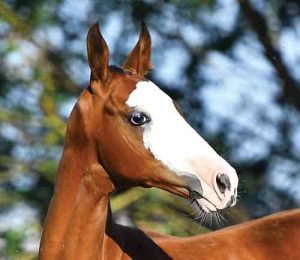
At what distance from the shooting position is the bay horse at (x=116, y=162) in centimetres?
382

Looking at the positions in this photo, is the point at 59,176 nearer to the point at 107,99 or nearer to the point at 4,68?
the point at 107,99

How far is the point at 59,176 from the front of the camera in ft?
13.4

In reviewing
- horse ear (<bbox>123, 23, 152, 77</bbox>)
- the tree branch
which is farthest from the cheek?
the tree branch

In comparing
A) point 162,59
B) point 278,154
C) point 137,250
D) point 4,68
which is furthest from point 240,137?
point 137,250

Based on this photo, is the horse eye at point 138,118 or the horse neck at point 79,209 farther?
the horse neck at point 79,209

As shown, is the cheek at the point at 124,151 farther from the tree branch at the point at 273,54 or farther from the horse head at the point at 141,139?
the tree branch at the point at 273,54

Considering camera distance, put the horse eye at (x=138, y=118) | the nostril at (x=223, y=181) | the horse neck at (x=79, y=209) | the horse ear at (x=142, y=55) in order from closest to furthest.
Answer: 1. the nostril at (x=223, y=181)
2. the horse eye at (x=138, y=118)
3. the horse neck at (x=79, y=209)
4. the horse ear at (x=142, y=55)

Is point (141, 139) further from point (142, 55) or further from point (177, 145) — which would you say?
point (142, 55)

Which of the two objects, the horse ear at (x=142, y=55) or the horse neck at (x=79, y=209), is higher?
the horse ear at (x=142, y=55)

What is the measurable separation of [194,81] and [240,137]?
60cm

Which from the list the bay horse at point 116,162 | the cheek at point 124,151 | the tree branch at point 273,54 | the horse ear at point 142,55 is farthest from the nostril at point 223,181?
the tree branch at point 273,54

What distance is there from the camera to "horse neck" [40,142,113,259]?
13.2 feet

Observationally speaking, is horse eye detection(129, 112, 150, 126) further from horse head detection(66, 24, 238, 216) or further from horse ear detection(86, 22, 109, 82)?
horse ear detection(86, 22, 109, 82)

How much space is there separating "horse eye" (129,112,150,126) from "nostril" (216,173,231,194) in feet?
1.20
